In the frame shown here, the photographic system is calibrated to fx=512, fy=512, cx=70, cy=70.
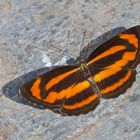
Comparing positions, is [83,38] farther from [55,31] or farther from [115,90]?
[115,90]

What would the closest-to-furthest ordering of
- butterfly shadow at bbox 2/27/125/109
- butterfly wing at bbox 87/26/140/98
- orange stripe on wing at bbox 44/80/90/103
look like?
orange stripe on wing at bbox 44/80/90/103
butterfly wing at bbox 87/26/140/98
butterfly shadow at bbox 2/27/125/109

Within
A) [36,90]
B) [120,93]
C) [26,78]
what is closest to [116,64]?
[120,93]

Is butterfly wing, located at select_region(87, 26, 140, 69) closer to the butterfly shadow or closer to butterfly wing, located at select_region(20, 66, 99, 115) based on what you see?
butterfly wing, located at select_region(20, 66, 99, 115)

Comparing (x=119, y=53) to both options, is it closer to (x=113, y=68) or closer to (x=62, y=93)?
(x=113, y=68)

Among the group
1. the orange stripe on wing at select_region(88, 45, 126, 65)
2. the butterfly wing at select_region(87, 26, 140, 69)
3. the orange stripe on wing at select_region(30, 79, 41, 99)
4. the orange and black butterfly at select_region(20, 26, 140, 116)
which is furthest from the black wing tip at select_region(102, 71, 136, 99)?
the orange stripe on wing at select_region(30, 79, 41, 99)

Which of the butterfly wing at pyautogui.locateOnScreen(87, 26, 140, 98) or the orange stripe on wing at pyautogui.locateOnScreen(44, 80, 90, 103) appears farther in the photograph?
the butterfly wing at pyautogui.locateOnScreen(87, 26, 140, 98)

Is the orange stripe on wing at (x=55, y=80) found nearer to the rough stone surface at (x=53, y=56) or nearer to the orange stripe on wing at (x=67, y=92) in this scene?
the orange stripe on wing at (x=67, y=92)

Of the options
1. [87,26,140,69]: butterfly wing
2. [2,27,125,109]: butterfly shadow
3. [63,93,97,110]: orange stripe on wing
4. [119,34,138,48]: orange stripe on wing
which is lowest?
[63,93,97,110]: orange stripe on wing

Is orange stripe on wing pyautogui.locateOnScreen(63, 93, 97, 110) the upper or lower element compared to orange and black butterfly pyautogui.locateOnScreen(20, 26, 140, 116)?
lower
